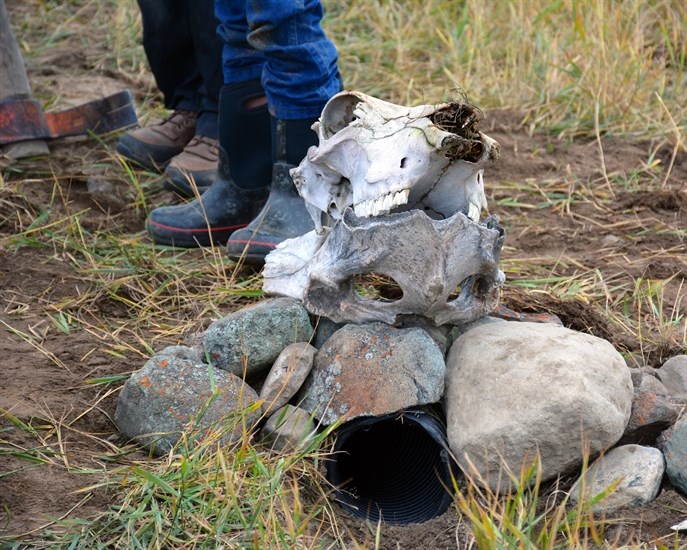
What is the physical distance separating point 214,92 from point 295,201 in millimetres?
1020

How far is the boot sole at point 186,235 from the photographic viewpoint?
11.2 feet

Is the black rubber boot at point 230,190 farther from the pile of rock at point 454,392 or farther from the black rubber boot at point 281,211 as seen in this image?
the pile of rock at point 454,392

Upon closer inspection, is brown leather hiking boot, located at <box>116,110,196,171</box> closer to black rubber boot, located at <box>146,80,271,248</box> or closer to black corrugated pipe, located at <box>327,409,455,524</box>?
black rubber boot, located at <box>146,80,271,248</box>

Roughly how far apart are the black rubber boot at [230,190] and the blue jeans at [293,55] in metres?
0.26

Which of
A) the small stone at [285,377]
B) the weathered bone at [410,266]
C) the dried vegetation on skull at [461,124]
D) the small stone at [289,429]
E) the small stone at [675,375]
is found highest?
the dried vegetation on skull at [461,124]

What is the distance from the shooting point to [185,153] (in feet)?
12.7

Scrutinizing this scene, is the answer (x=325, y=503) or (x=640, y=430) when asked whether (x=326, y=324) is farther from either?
(x=640, y=430)

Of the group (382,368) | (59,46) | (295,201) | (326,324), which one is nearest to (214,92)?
A: (295,201)

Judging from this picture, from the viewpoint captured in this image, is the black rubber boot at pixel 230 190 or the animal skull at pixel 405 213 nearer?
the animal skull at pixel 405 213

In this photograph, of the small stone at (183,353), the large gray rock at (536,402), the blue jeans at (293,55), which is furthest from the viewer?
the blue jeans at (293,55)

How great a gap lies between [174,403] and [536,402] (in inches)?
35.0

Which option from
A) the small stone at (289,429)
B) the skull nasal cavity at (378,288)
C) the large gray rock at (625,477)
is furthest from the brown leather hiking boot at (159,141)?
the large gray rock at (625,477)

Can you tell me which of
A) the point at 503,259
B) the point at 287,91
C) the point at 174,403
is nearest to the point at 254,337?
the point at 174,403

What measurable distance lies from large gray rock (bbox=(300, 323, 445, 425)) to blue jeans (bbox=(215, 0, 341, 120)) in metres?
0.98
